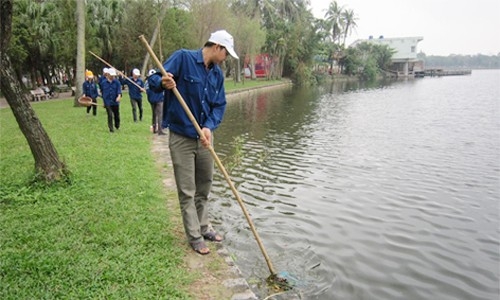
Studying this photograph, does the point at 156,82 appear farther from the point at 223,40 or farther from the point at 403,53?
the point at 403,53

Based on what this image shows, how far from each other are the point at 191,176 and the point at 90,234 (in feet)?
4.88

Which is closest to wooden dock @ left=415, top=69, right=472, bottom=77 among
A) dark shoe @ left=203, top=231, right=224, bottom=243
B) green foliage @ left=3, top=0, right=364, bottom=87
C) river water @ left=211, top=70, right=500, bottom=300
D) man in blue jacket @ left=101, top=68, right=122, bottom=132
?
green foliage @ left=3, top=0, right=364, bottom=87

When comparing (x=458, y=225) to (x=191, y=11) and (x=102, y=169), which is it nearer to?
(x=102, y=169)

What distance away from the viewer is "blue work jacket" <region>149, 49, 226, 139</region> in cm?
395

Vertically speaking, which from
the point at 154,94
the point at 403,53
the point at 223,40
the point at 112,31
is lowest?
the point at 154,94

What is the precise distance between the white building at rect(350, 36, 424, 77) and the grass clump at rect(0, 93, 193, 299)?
274 ft

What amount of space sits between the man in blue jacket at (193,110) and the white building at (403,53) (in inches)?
3332

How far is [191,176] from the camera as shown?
411cm

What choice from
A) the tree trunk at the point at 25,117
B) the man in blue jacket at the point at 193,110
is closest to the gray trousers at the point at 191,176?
the man in blue jacket at the point at 193,110

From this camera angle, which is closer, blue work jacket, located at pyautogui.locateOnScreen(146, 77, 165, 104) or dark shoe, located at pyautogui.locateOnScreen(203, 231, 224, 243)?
blue work jacket, located at pyautogui.locateOnScreen(146, 77, 165, 104)

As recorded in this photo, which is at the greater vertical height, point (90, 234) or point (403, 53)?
point (403, 53)

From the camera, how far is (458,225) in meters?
6.58

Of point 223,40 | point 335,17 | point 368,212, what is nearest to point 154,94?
point 223,40

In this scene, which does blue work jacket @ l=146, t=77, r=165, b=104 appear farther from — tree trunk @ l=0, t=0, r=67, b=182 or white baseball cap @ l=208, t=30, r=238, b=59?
tree trunk @ l=0, t=0, r=67, b=182
